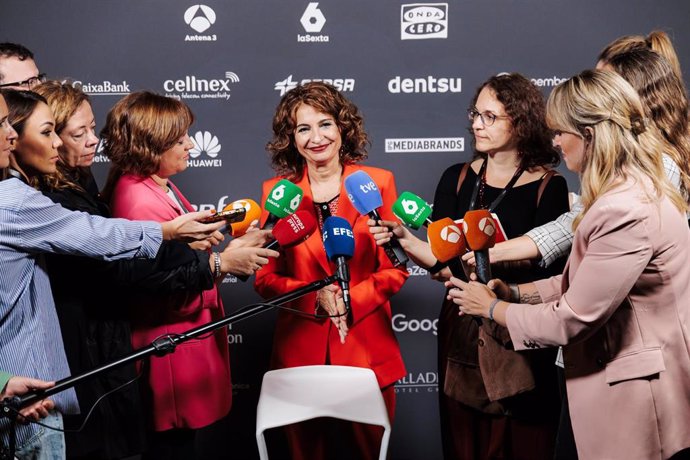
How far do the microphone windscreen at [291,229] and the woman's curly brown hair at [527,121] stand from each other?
0.80m

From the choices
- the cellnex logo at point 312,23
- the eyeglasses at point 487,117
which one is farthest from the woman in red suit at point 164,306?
the cellnex logo at point 312,23

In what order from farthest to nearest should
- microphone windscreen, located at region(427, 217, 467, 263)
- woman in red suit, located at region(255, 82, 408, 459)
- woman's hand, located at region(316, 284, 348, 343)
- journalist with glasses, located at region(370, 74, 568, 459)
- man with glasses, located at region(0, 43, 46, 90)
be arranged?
1. man with glasses, located at region(0, 43, 46, 90)
2. woman in red suit, located at region(255, 82, 408, 459)
3. woman's hand, located at region(316, 284, 348, 343)
4. journalist with glasses, located at region(370, 74, 568, 459)
5. microphone windscreen, located at region(427, 217, 467, 263)

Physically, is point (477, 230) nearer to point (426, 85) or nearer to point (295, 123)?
point (295, 123)

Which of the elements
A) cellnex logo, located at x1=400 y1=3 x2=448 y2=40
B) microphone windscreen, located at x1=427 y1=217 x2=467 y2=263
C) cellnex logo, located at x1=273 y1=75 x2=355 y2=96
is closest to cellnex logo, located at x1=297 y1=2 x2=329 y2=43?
cellnex logo, located at x1=273 y1=75 x2=355 y2=96

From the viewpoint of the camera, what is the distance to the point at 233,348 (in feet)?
12.1

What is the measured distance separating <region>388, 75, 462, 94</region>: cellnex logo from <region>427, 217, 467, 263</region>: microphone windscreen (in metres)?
1.62

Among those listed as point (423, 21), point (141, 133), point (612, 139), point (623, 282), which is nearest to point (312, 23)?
point (423, 21)

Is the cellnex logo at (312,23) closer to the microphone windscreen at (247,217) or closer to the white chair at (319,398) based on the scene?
the microphone windscreen at (247,217)

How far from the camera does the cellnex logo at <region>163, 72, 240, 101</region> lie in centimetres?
360

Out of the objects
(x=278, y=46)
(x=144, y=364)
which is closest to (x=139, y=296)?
(x=144, y=364)

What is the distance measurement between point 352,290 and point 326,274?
0.40 ft

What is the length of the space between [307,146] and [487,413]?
1.08 metres

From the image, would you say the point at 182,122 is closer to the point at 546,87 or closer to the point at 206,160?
the point at 206,160

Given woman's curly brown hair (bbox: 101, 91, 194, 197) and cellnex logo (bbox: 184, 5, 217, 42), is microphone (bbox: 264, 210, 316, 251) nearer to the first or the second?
woman's curly brown hair (bbox: 101, 91, 194, 197)
